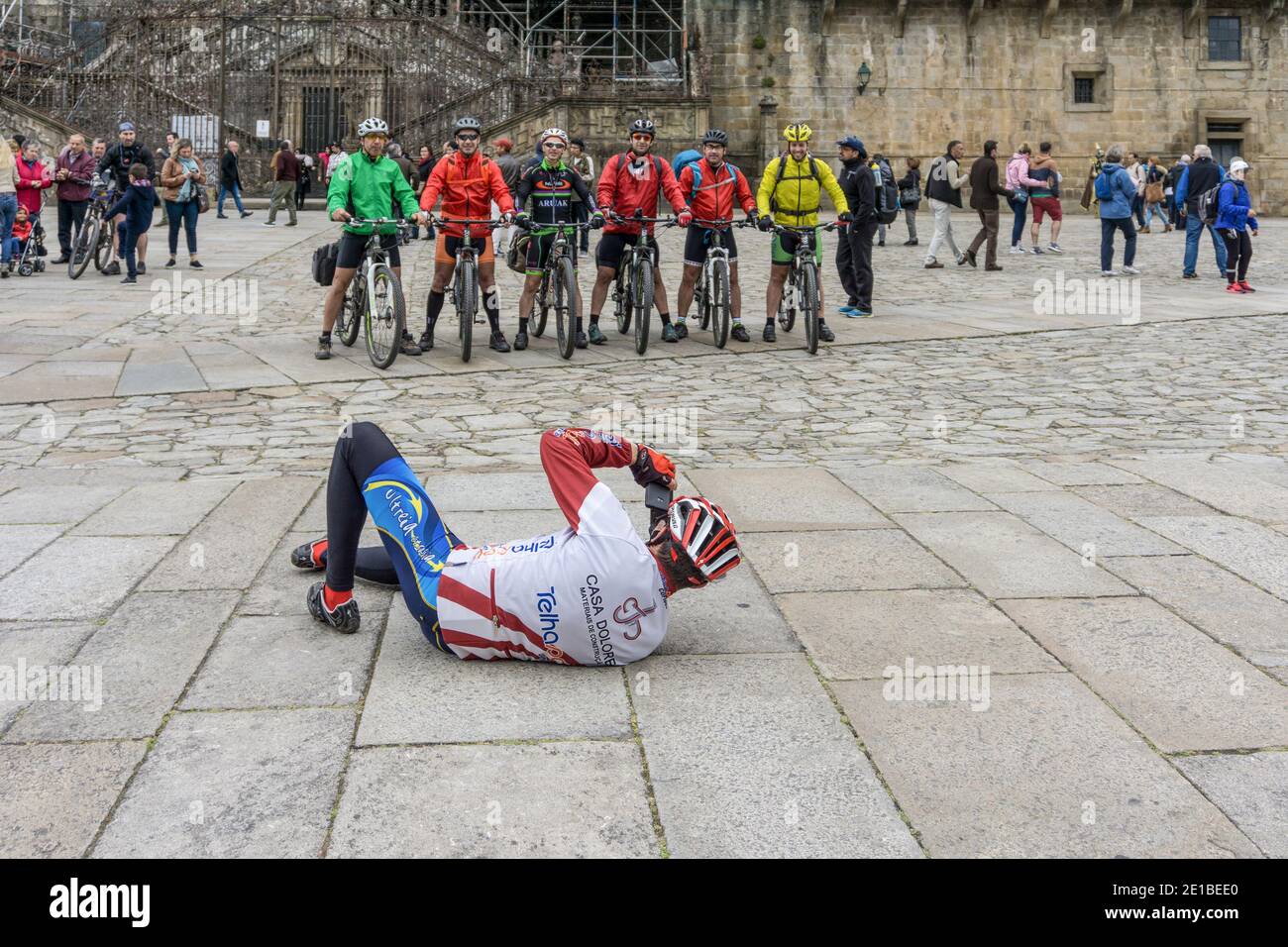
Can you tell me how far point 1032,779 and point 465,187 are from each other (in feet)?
27.3

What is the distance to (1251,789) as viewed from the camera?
3.31m

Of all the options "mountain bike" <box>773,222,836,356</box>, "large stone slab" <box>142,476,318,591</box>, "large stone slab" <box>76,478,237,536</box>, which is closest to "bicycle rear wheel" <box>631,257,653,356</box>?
"mountain bike" <box>773,222,836,356</box>

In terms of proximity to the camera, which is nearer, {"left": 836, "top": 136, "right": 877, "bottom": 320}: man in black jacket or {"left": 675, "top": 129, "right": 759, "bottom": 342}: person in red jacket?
{"left": 675, "top": 129, "right": 759, "bottom": 342}: person in red jacket

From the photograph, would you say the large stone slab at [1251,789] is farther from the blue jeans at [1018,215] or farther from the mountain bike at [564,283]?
the blue jeans at [1018,215]

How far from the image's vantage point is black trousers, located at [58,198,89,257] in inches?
677

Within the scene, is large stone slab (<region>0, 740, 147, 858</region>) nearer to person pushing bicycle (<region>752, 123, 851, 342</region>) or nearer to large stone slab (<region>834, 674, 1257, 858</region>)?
large stone slab (<region>834, 674, 1257, 858</region>)

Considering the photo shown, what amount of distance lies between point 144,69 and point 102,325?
71.1 feet

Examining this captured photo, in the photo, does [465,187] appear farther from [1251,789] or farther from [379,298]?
[1251,789]

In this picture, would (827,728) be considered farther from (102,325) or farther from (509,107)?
(509,107)

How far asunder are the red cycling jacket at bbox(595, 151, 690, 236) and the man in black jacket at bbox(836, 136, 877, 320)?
6.83 ft

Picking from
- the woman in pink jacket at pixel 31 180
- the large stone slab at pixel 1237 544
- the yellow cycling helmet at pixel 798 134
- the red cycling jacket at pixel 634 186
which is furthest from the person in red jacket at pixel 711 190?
the woman in pink jacket at pixel 31 180

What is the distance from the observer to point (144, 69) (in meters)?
31.5

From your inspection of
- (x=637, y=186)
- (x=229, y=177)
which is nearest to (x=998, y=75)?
(x=229, y=177)

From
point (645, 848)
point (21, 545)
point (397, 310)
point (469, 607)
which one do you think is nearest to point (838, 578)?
point (469, 607)
